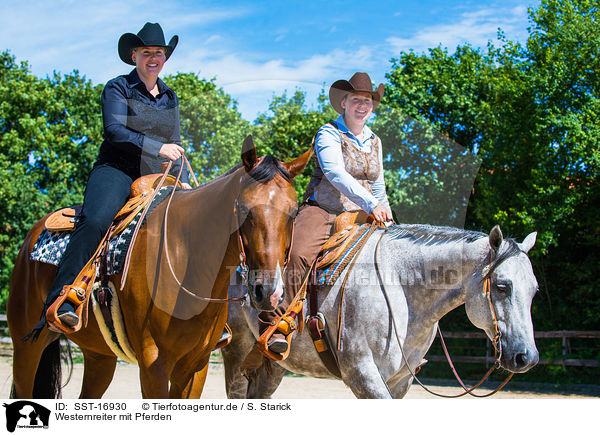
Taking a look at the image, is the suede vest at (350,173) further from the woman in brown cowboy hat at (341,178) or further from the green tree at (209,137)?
the green tree at (209,137)

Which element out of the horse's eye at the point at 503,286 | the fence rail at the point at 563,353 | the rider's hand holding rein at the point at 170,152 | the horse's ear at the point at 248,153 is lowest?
the fence rail at the point at 563,353

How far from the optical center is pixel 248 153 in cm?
364

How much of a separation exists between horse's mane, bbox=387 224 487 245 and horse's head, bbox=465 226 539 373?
33 cm

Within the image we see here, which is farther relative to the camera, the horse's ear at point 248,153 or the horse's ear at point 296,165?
the horse's ear at point 296,165

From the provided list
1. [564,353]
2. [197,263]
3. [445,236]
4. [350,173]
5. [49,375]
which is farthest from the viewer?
[564,353]

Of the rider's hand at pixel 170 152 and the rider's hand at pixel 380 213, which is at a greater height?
the rider's hand at pixel 170 152

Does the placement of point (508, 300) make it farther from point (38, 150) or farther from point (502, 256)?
point (38, 150)

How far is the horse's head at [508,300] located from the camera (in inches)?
167

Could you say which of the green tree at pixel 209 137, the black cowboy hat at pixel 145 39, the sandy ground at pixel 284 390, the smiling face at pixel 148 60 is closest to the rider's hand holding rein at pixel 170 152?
the smiling face at pixel 148 60

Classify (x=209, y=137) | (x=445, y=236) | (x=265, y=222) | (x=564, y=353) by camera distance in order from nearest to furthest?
1. (x=265, y=222)
2. (x=445, y=236)
3. (x=209, y=137)
4. (x=564, y=353)
